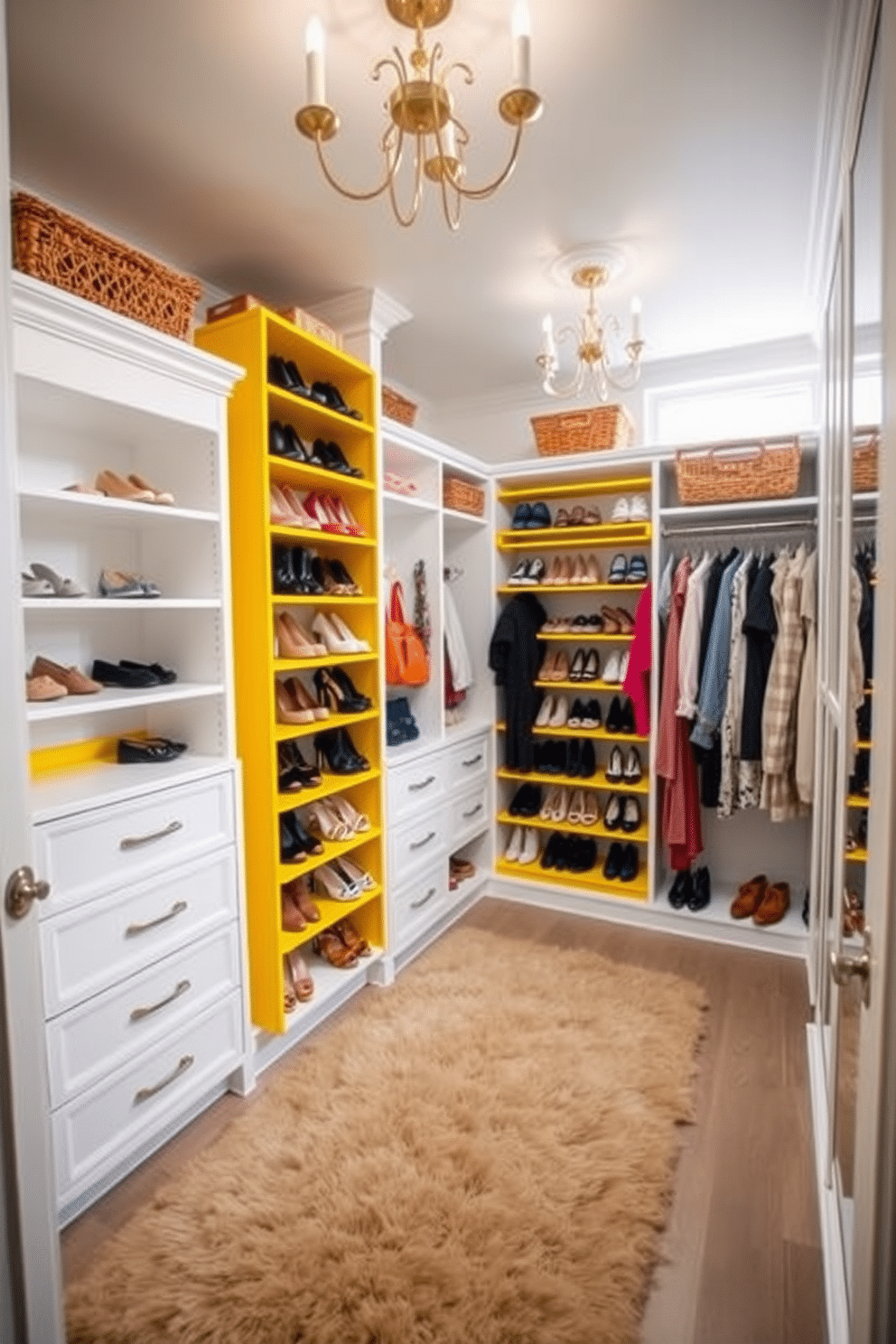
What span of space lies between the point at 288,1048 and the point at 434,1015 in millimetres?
483

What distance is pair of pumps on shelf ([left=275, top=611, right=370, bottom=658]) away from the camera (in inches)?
87.2

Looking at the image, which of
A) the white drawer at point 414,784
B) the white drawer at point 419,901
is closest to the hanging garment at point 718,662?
the white drawer at point 414,784

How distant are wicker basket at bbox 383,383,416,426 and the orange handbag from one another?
68cm

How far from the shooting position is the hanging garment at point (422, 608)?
2.96 meters

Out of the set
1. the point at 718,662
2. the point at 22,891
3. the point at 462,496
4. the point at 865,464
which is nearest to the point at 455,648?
the point at 462,496

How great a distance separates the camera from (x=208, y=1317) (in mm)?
1288

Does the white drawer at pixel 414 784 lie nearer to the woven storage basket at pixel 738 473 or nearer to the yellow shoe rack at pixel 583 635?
the yellow shoe rack at pixel 583 635

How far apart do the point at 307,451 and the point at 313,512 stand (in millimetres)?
225

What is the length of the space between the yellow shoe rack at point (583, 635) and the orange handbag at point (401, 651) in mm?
665

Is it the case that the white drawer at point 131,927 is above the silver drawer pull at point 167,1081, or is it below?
above

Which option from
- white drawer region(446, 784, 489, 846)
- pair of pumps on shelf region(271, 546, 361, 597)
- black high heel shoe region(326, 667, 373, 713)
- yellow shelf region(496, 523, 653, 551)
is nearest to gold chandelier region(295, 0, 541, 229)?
pair of pumps on shelf region(271, 546, 361, 597)

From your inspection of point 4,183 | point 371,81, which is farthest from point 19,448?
point 371,81

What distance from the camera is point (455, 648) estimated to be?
125 inches

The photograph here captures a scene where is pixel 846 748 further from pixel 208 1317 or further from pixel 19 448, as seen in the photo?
pixel 19 448
